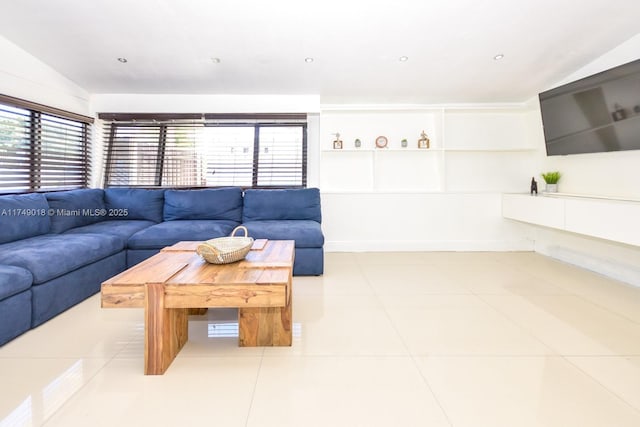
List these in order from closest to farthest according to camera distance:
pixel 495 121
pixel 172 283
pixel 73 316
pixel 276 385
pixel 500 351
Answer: pixel 276 385
pixel 172 283
pixel 500 351
pixel 73 316
pixel 495 121

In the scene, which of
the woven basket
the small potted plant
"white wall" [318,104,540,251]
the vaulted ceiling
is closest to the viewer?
the woven basket

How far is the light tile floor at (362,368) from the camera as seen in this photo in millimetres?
1310

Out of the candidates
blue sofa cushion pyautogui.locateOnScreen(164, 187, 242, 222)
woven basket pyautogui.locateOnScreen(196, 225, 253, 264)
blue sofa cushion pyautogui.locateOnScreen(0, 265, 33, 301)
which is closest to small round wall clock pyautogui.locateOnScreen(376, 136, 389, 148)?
blue sofa cushion pyautogui.locateOnScreen(164, 187, 242, 222)

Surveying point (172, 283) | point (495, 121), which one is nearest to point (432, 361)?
point (172, 283)

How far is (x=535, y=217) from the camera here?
148 inches

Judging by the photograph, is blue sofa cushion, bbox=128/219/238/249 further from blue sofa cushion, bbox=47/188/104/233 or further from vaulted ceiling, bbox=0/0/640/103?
vaulted ceiling, bbox=0/0/640/103

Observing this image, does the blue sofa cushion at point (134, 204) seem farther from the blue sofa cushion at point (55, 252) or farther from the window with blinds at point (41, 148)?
the blue sofa cushion at point (55, 252)

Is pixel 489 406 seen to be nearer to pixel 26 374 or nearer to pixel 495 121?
pixel 26 374

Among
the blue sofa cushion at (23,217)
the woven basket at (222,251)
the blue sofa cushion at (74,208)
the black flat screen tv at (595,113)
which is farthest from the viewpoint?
the blue sofa cushion at (74,208)

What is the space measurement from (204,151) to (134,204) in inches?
43.0

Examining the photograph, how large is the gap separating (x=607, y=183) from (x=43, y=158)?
19.1 feet

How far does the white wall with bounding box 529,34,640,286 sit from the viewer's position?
119 inches

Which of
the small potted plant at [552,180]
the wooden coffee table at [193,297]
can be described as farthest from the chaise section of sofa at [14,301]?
the small potted plant at [552,180]

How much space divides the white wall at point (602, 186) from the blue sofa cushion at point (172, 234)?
3.58 metres
